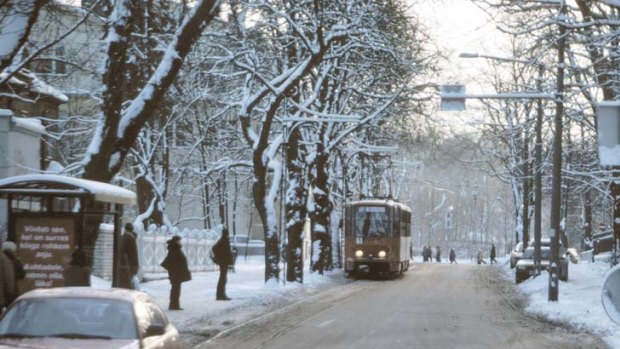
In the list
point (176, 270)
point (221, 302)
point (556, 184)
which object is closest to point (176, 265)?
point (176, 270)

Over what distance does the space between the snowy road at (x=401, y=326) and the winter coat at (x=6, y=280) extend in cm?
387

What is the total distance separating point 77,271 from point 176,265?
7485 mm

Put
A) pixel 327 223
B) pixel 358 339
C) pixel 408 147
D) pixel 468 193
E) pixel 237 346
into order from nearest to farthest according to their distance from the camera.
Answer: pixel 237 346, pixel 358 339, pixel 327 223, pixel 408 147, pixel 468 193

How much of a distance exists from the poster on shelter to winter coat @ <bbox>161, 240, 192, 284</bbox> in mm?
6268

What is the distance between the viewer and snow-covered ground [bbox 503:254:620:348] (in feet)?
68.6

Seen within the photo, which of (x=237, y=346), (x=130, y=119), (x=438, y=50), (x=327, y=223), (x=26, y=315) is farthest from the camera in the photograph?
(x=327, y=223)

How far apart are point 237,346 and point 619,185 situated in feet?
59.8

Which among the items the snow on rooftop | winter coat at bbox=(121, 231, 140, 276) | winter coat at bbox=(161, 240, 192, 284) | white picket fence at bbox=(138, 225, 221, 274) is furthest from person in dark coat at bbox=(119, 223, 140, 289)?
white picket fence at bbox=(138, 225, 221, 274)

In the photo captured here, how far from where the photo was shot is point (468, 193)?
137250mm

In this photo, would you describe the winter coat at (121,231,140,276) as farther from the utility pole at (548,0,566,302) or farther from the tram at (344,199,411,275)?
the tram at (344,199,411,275)

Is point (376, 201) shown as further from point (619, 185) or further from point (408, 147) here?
point (619, 185)

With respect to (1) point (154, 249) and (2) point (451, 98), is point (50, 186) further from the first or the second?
(1) point (154, 249)

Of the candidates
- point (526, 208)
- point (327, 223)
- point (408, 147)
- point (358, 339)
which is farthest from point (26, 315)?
point (526, 208)

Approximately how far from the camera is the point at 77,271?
16734 mm
